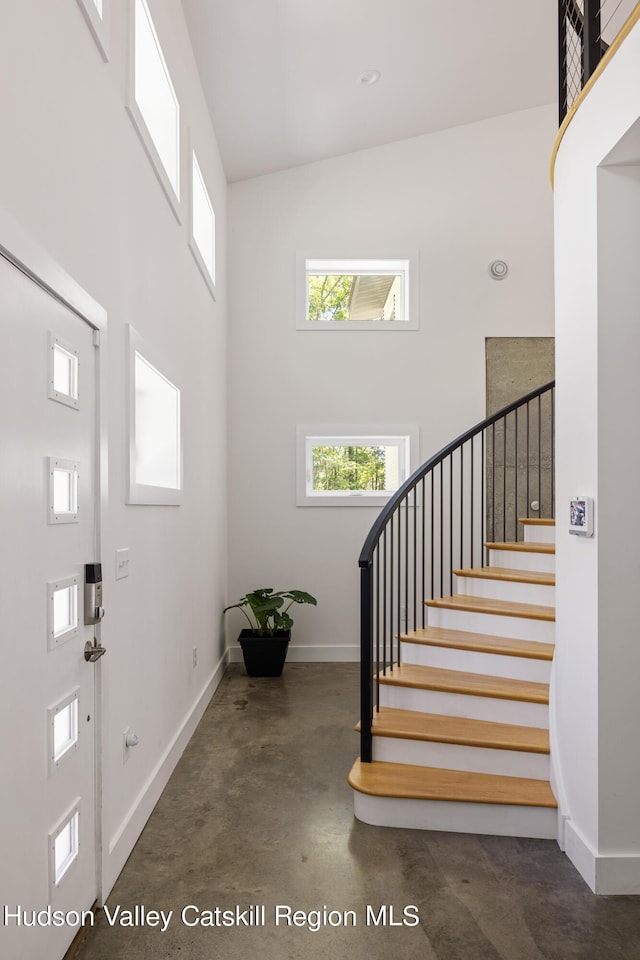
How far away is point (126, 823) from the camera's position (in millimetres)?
2514

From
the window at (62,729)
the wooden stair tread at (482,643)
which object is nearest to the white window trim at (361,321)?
the wooden stair tread at (482,643)

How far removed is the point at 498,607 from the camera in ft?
12.1

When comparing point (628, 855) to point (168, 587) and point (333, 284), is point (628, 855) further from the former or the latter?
point (333, 284)

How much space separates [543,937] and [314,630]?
3730 millimetres

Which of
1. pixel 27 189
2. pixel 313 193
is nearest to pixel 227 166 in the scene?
pixel 313 193

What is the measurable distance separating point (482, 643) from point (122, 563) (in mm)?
1890

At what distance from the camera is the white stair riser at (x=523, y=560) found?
4.18 m

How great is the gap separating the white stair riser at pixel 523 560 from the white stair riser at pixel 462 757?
5.17 ft

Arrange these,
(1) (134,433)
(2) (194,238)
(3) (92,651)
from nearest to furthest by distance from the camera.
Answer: (3) (92,651) → (1) (134,433) → (2) (194,238)

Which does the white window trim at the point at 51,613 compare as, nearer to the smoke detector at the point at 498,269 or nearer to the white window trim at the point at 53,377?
the white window trim at the point at 53,377

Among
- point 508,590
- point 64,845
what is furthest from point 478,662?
point 64,845

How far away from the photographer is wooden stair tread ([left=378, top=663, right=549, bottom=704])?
3.05m

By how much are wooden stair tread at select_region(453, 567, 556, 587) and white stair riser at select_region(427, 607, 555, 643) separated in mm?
320

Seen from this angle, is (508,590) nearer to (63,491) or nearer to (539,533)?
(539,533)
